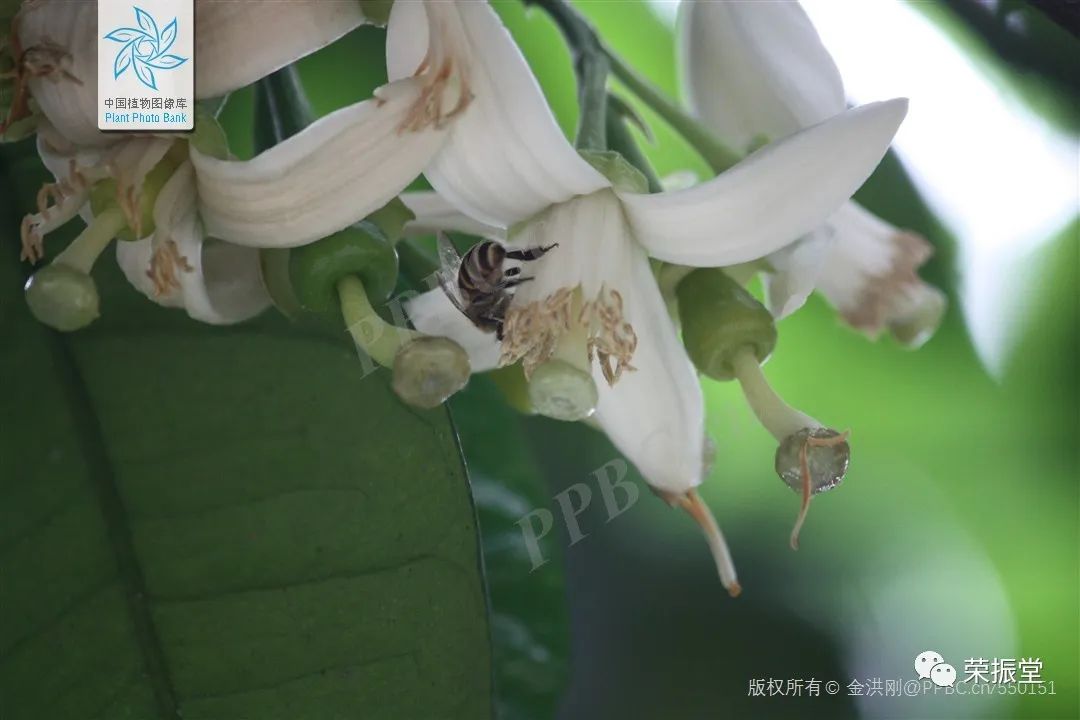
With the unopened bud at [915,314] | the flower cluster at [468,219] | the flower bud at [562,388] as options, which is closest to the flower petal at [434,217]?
the flower cluster at [468,219]

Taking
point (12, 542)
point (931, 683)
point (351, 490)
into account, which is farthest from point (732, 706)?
point (12, 542)

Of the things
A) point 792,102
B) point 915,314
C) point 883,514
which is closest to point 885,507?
point 883,514

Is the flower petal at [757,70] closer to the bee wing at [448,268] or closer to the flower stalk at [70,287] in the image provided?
the bee wing at [448,268]

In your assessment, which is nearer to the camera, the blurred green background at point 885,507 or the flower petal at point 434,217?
the flower petal at point 434,217

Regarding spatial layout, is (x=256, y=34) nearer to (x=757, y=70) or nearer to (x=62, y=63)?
(x=62, y=63)

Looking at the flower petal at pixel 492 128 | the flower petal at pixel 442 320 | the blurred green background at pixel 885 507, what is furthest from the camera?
the blurred green background at pixel 885 507

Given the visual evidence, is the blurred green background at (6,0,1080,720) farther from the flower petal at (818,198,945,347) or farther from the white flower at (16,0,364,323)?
the white flower at (16,0,364,323)

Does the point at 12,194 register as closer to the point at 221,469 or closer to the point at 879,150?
the point at 221,469
